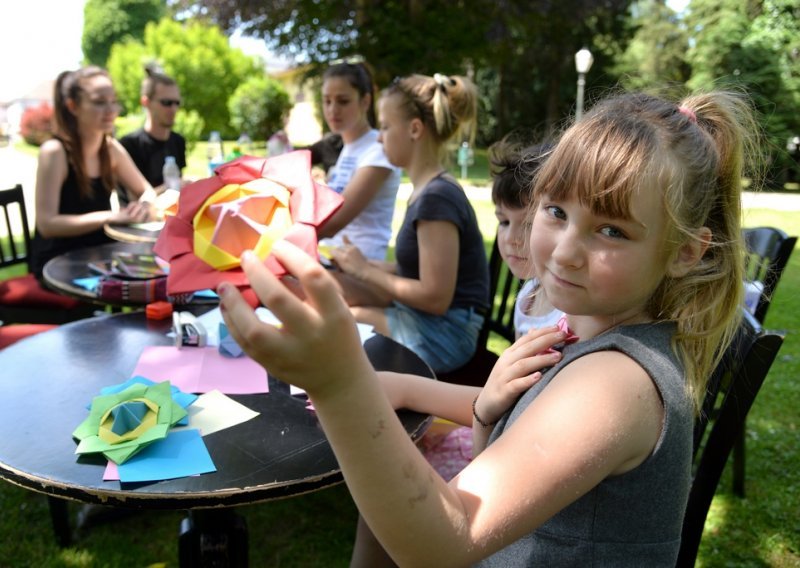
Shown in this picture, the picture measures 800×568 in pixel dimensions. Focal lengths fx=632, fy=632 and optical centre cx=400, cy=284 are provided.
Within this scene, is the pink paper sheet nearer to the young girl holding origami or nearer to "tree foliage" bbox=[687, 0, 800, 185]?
the young girl holding origami

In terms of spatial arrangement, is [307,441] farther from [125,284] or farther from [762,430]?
[762,430]

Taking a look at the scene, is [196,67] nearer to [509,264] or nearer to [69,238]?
[69,238]

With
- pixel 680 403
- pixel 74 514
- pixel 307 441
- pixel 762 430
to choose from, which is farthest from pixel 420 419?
pixel 762 430

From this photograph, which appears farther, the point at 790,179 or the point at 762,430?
the point at 790,179

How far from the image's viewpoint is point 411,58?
51.8ft

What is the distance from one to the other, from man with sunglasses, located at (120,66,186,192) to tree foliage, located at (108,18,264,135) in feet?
67.5

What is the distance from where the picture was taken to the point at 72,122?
3432 mm

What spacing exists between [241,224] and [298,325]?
44 cm

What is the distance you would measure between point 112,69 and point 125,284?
96.3 feet

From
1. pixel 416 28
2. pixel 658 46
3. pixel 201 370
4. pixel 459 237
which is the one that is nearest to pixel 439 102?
pixel 459 237

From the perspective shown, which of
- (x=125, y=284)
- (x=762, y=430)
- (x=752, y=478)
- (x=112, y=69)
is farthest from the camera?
(x=112, y=69)

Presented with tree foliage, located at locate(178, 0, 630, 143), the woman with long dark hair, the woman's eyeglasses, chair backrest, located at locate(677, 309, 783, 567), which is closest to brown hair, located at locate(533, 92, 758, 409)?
chair backrest, located at locate(677, 309, 783, 567)

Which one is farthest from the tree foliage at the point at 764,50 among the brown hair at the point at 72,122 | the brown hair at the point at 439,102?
the brown hair at the point at 72,122

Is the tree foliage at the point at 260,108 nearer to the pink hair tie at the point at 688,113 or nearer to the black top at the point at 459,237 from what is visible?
the black top at the point at 459,237
